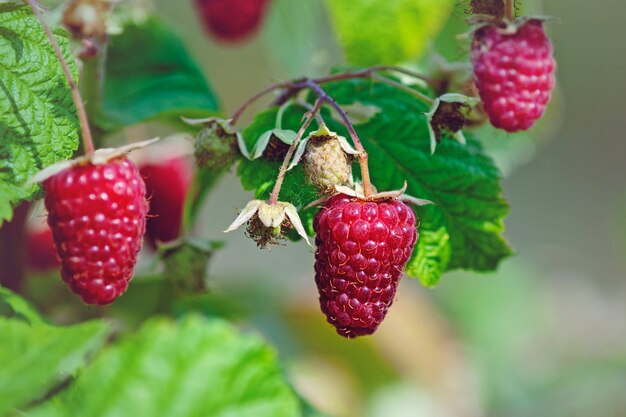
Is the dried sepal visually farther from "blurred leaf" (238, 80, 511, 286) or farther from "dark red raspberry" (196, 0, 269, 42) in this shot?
"dark red raspberry" (196, 0, 269, 42)

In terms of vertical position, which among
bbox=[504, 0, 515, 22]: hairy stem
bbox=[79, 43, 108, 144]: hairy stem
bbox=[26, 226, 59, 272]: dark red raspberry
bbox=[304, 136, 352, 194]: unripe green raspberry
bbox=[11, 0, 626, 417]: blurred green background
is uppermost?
bbox=[504, 0, 515, 22]: hairy stem

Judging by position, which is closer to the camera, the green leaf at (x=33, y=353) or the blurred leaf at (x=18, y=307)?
the green leaf at (x=33, y=353)

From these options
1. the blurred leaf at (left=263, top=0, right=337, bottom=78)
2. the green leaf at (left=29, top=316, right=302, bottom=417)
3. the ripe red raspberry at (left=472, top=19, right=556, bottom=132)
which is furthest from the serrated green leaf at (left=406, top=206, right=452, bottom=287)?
the blurred leaf at (left=263, top=0, right=337, bottom=78)

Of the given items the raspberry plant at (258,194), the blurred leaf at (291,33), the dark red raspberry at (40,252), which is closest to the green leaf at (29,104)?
the raspberry plant at (258,194)

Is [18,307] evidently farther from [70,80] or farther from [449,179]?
[449,179]

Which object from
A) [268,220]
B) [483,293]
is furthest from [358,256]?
[483,293]

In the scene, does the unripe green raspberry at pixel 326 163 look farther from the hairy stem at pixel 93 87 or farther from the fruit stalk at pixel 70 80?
the hairy stem at pixel 93 87

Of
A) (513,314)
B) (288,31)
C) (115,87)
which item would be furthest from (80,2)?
(513,314)
